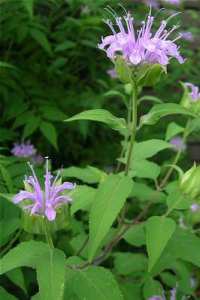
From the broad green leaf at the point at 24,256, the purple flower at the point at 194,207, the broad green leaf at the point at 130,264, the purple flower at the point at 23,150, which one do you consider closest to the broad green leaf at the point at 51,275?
the broad green leaf at the point at 24,256

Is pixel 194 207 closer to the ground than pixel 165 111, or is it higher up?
closer to the ground

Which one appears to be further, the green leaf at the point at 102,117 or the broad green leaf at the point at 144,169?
the broad green leaf at the point at 144,169

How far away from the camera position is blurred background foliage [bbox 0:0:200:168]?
129cm

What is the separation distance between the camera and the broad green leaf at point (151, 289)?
2.91 ft

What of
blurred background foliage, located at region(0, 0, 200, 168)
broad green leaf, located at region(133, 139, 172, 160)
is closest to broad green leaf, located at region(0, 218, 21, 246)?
broad green leaf, located at region(133, 139, 172, 160)

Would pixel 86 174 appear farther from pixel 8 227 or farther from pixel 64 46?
pixel 64 46

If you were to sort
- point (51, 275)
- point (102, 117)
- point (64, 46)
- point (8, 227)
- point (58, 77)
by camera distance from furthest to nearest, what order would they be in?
1. point (58, 77)
2. point (64, 46)
3. point (8, 227)
4. point (102, 117)
5. point (51, 275)

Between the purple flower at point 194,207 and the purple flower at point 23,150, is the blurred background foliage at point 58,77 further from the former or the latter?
the purple flower at point 194,207

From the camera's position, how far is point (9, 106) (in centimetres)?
133

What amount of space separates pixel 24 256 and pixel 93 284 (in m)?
0.10

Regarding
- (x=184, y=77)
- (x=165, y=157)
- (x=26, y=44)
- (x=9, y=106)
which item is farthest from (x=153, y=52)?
(x=184, y=77)

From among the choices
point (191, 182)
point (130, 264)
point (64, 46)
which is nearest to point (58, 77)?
point (64, 46)

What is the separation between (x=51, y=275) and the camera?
0.59 metres

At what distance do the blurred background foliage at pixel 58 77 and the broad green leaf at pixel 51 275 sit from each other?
0.60 metres
